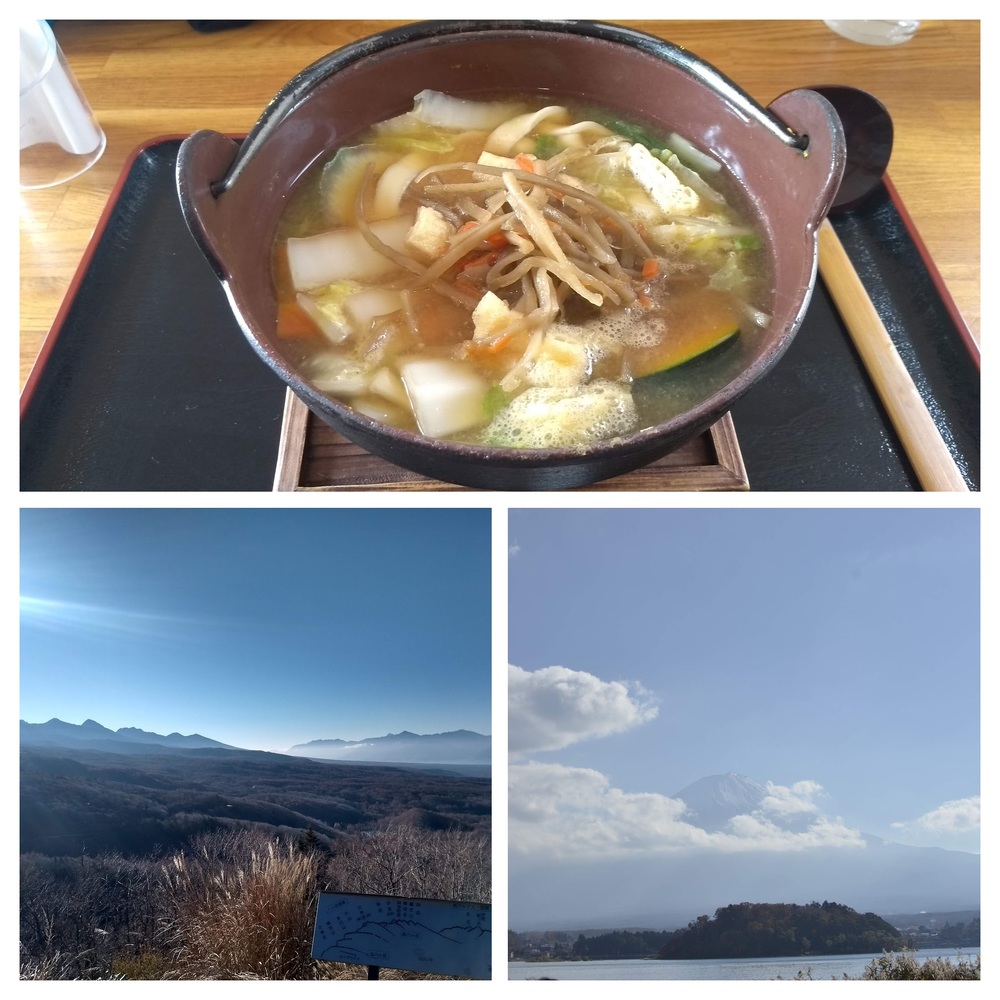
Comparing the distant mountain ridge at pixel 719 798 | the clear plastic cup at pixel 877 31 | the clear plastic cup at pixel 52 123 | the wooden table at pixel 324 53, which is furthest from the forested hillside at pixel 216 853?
the clear plastic cup at pixel 877 31

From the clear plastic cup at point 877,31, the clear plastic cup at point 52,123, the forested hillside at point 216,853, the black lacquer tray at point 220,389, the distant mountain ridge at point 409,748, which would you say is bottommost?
the forested hillside at point 216,853

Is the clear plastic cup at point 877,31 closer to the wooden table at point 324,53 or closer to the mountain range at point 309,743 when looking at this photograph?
the wooden table at point 324,53

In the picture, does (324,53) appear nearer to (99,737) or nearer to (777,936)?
(99,737)

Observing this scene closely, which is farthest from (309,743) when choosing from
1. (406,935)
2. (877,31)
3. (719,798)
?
(877,31)

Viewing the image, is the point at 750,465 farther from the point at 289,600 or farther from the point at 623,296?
the point at 289,600

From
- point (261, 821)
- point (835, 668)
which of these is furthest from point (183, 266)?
point (835, 668)

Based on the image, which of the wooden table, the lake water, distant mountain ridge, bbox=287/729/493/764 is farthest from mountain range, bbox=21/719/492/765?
the wooden table
